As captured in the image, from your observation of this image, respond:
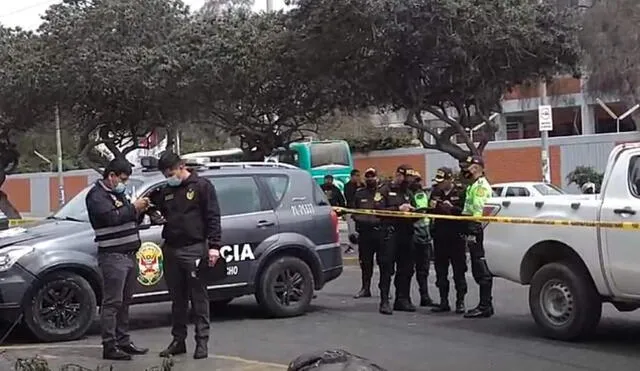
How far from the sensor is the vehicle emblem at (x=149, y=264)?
1074 centimetres

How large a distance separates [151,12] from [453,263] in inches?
772

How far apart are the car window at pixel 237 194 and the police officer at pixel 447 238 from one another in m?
2.04

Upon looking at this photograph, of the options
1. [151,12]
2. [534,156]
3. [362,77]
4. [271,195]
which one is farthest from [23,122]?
[271,195]

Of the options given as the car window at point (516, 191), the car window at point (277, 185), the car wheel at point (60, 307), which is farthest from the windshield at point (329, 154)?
the car wheel at point (60, 307)

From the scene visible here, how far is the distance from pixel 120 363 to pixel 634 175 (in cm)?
490

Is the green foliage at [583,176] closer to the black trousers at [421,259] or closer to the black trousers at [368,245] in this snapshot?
the black trousers at [368,245]

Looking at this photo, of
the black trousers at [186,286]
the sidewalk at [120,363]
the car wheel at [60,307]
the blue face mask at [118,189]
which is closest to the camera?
the sidewalk at [120,363]

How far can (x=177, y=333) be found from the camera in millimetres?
9078

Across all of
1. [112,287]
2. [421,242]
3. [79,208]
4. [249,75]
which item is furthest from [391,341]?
[249,75]

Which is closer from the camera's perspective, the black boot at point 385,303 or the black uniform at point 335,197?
the black boot at point 385,303

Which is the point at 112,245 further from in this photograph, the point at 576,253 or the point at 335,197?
the point at 335,197

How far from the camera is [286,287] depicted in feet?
38.9

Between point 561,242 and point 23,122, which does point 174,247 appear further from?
point 23,122

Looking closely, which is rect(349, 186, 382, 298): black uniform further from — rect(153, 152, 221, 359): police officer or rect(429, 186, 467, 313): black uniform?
rect(153, 152, 221, 359): police officer
